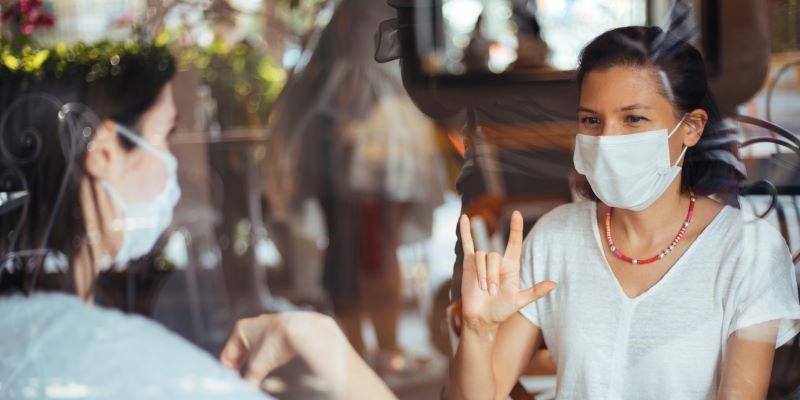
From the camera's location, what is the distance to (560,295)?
1.53m

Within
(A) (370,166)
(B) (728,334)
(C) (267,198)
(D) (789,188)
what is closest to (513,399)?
(B) (728,334)

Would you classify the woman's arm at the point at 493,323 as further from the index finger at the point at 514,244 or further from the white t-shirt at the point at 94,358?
the white t-shirt at the point at 94,358

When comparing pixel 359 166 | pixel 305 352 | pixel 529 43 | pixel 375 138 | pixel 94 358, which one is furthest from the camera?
pixel 359 166

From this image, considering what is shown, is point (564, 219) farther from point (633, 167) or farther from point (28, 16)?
point (28, 16)

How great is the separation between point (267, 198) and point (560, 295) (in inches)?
56.8

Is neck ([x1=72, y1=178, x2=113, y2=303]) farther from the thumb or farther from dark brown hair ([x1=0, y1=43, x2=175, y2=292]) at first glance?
the thumb

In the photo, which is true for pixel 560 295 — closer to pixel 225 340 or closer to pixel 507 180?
pixel 507 180

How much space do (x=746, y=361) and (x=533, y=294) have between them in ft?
1.13

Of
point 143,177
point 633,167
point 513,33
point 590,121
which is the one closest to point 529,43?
point 513,33

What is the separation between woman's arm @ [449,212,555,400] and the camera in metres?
1.48

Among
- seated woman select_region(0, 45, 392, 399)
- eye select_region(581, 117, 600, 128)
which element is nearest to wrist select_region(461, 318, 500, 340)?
eye select_region(581, 117, 600, 128)

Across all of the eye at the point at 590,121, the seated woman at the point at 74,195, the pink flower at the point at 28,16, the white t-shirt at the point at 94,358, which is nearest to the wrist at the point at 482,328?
the eye at the point at 590,121

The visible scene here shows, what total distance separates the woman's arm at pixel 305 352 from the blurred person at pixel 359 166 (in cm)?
15

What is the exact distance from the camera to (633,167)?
1.39 m
